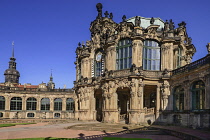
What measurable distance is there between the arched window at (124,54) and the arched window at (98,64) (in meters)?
6.59

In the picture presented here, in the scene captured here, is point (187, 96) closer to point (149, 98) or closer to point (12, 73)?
point (149, 98)

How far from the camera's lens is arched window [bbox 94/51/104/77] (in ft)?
144

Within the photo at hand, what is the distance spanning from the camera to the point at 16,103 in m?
58.1

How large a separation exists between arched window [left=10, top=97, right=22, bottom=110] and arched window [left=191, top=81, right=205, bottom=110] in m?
43.4

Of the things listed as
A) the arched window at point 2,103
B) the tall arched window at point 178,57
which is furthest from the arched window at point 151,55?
the arched window at point 2,103

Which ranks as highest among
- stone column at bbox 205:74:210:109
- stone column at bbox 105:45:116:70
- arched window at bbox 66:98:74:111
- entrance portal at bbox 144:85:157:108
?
stone column at bbox 105:45:116:70

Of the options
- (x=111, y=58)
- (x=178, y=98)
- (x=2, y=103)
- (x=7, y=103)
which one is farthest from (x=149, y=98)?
(x=2, y=103)

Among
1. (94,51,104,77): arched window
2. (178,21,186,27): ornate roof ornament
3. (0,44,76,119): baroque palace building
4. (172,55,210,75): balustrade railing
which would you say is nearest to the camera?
(172,55,210,75): balustrade railing

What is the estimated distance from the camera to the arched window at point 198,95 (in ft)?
86.9

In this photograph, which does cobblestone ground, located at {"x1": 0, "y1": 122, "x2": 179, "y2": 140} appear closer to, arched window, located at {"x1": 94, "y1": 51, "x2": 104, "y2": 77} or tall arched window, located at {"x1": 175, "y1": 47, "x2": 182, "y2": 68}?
tall arched window, located at {"x1": 175, "y1": 47, "x2": 182, "y2": 68}

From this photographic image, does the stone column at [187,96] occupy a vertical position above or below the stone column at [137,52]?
below

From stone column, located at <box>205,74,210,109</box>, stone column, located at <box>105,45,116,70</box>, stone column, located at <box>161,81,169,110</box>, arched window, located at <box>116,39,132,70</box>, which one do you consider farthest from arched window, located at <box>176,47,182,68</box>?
stone column, located at <box>205,74,210,109</box>

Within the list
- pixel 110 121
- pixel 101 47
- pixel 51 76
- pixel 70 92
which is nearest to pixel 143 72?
pixel 110 121

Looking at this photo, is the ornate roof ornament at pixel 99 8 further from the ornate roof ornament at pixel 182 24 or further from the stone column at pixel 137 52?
the ornate roof ornament at pixel 182 24
